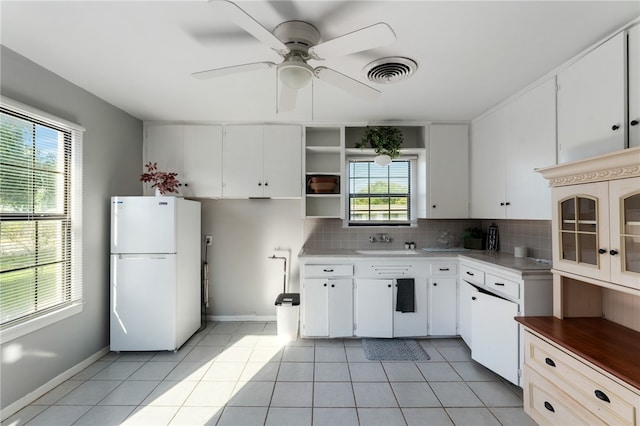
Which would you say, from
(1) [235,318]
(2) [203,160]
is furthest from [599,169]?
(1) [235,318]

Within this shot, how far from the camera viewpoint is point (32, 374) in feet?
6.83

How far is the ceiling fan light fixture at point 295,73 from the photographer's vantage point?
165 cm

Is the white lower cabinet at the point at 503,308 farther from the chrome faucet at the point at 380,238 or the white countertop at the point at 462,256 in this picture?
the chrome faucet at the point at 380,238

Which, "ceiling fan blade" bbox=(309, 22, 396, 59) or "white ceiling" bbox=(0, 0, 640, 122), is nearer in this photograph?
"ceiling fan blade" bbox=(309, 22, 396, 59)

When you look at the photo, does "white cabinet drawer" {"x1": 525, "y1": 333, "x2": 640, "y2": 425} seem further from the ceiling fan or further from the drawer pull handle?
the ceiling fan

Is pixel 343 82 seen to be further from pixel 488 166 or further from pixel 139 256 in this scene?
pixel 139 256

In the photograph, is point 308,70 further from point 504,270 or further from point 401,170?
point 401,170

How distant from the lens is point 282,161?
341cm

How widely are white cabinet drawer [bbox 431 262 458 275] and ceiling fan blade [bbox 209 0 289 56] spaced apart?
255 cm

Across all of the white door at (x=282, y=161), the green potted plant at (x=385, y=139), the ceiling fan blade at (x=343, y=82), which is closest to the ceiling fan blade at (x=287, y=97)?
the ceiling fan blade at (x=343, y=82)

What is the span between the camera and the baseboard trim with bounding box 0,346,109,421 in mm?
1934

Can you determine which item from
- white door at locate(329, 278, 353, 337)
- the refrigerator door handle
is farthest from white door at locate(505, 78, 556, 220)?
the refrigerator door handle

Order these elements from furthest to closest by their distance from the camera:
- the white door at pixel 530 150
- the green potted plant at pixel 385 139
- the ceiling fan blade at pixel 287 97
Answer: the green potted plant at pixel 385 139
the white door at pixel 530 150
the ceiling fan blade at pixel 287 97

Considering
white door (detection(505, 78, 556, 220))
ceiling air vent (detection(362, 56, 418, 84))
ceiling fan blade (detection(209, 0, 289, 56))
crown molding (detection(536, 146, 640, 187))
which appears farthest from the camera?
white door (detection(505, 78, 556, 220))
